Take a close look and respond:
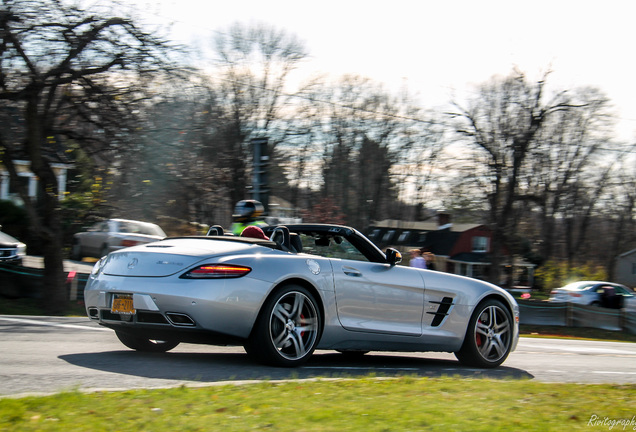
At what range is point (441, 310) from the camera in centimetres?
750

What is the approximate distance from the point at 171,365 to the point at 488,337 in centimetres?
349

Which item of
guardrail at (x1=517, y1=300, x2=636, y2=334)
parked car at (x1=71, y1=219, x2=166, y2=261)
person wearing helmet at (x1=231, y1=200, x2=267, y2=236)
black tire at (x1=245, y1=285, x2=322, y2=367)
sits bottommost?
guardrail at (x1=517, y1=300, x2=636, y2=334)

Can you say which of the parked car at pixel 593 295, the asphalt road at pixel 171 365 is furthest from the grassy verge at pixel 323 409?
the parked car at pixel 593 295

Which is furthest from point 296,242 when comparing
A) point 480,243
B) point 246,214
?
point 480,243

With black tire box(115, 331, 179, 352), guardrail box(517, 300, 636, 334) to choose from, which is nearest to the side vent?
black tire box(115, 331, 179, 352)

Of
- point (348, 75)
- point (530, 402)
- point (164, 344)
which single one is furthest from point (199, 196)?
point (530, 402)

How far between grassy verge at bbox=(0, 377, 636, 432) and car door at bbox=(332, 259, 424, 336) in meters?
1.18

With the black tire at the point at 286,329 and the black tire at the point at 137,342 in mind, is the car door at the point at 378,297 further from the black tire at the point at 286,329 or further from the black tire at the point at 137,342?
the black tire at the point at 137,342

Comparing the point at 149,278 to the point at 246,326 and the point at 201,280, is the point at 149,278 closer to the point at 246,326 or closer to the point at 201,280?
the point at 201,280

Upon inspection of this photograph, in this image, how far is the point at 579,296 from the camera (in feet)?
104

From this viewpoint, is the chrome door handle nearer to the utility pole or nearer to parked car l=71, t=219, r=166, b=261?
the utility pole

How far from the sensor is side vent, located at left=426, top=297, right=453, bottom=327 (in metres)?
7.46

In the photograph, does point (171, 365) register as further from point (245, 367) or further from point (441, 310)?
point (441, 310)

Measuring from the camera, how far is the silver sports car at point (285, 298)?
19.2ft
